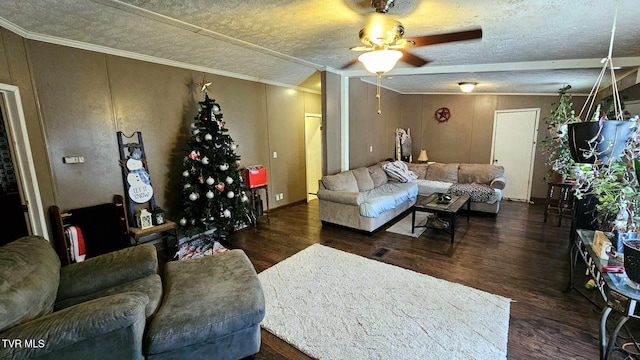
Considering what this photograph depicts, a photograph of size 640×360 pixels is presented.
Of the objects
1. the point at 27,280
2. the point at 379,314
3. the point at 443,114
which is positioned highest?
the point at 443,114

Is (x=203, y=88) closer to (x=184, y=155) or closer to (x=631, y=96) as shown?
(x=184, y=155)

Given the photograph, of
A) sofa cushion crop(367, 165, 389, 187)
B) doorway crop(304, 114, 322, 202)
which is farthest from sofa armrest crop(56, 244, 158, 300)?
doorway crop(304, 114, 322, 202)

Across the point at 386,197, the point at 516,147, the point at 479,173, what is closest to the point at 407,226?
the point at 386,197

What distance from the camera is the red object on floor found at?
15.1 ft

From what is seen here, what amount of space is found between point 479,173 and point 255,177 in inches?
175

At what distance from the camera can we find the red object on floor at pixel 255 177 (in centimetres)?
461

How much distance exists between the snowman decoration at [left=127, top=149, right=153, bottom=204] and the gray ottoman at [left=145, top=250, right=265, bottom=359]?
1.80m

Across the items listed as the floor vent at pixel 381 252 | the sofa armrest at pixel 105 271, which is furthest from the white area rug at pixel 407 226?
the sofa armrest at pixel 105 271

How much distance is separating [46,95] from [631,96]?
21.8ft

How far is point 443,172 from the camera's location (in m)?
6.02

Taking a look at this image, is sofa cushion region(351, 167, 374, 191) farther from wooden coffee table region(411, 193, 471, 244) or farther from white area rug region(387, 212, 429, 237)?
wooden coffee table region(411, 193, 471, 244)

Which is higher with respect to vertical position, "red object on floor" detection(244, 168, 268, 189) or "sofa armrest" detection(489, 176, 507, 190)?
"red object on floor" detection(244, 168, 268, 189)

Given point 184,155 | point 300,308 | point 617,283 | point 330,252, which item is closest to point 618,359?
point 617,283

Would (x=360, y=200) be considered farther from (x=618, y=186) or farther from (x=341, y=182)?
(x=618, y=186)
